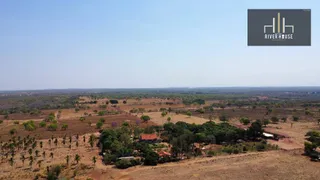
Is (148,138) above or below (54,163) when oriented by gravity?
above

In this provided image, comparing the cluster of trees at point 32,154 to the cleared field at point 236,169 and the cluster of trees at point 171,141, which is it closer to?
the cluster of trees at point 171,141

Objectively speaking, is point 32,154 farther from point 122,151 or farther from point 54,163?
point 122,151

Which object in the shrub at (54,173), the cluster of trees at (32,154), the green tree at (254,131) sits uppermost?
the green tree at (254,131)

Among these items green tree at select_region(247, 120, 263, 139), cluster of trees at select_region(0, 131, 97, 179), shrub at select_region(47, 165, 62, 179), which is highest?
green tree at select_region(247, 120, 263, 139)

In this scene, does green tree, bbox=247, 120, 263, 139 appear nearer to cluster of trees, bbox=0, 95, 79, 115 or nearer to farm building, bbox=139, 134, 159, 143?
farm building, bbox=139, 134, 159, 143

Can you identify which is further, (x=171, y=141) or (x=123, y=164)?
(x=171, y=141)

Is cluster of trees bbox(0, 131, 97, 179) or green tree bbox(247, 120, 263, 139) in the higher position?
green tree bbox(247, 120, 263, 139)

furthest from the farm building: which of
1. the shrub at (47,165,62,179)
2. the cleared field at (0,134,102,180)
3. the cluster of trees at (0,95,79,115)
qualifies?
the cluster of trees at (0,95,79,115)

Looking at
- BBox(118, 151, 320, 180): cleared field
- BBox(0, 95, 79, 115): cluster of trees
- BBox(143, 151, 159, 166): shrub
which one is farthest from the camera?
BBox(0, 95, 79, 115): cluster of trees

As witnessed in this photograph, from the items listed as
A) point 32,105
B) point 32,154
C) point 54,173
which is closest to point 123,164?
Answer: point 54,173

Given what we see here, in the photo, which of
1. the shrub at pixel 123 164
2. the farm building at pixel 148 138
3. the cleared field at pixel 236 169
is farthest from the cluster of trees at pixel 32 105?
the cleared field at pixel 236 169

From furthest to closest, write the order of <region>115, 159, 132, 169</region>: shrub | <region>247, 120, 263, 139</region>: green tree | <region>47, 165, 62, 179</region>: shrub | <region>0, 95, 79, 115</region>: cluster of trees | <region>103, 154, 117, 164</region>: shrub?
<region>0, 95, 79, 115</region>: cluster of trees < <region>247, 120, 263, 139</region>: green tree < <region>103, 154, 117, 164</region>: shrub < <region>115, 159, 132, 169</region>: shrub < <region>47, 165, 62, 179</region>: shrub
